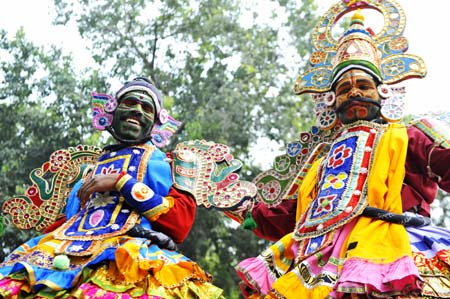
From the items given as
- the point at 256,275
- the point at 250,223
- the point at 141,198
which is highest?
the point at 141,198

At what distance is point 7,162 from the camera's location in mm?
9000

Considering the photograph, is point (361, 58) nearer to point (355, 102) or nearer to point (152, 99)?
point (355, 102)

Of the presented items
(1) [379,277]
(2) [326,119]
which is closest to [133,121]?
(2) [326,119]

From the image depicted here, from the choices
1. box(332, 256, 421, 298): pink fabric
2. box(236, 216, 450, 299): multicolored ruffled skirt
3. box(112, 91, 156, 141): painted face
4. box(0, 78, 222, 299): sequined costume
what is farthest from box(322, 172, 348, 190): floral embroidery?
box(112, 91, 156, 141): painted face

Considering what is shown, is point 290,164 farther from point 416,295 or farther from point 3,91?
point 3,91

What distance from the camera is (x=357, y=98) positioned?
4.40m

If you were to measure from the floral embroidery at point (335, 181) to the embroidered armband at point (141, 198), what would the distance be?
1053 millimetres

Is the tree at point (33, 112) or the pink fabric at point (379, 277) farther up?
the tree at point (33, 112)

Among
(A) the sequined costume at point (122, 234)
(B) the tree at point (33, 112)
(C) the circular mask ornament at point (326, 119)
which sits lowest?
(A) the sequined costume at point (122, 234)

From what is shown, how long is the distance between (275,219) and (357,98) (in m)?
0.99

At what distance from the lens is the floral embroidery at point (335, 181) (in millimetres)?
4172

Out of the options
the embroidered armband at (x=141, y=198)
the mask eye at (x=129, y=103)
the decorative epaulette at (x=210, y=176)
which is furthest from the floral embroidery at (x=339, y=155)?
the mask eye at (x=129, y=103)

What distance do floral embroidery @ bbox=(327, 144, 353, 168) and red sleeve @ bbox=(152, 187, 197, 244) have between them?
0.99m

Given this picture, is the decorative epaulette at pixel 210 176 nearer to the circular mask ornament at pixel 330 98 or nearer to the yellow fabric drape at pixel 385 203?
the circular mask ornament at pixel 330 98
